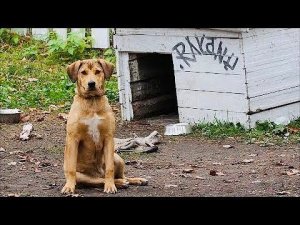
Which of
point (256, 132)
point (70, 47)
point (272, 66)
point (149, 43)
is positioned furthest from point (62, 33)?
point (256, 132)

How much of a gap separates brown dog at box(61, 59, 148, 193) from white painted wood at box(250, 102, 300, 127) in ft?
10.5

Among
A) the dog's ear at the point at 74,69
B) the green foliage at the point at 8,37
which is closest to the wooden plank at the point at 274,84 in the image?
the dog's ear at the point at 74,69

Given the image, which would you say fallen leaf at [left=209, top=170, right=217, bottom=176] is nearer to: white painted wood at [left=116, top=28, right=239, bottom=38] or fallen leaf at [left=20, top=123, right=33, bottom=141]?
white painted wood at [left=116, top=28, right=239, bottom=38]

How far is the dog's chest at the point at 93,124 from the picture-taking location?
5.57 m

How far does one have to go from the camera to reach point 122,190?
571cm

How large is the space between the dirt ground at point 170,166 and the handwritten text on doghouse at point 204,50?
903mm

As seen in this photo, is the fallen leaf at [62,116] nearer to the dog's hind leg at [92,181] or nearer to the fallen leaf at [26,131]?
the fallen leaf at [26,131]

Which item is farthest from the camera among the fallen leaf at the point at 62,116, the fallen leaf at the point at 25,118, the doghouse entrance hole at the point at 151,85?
the doghouse entrance hole at the point at 151,85

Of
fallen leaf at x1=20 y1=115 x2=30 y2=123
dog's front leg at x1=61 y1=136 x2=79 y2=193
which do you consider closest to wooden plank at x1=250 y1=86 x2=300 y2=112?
fallen leaf at x1=20 y1=115 x2=30 y2=123

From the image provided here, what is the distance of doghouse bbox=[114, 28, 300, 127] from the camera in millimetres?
8609

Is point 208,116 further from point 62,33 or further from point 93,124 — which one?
point 62,33

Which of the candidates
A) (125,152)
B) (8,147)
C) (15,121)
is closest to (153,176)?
(125,152)

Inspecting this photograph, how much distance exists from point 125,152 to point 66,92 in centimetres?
318
